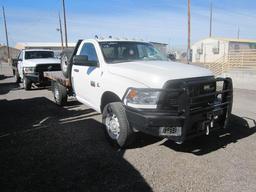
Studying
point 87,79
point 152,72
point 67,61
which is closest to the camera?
point 152,72

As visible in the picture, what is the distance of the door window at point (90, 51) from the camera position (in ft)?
19.3

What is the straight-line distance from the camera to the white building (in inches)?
1753

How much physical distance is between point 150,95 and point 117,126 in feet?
3.29

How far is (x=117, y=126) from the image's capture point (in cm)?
486

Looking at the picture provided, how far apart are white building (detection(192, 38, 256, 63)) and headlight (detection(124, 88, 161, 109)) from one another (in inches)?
1599

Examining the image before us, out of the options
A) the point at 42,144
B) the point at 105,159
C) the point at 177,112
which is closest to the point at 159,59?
the point at 177,112

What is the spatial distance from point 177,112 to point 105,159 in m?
1.42

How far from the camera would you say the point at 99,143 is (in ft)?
17.3

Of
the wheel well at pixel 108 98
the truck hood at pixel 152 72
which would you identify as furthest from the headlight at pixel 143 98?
the wheel well at pixel 108 98

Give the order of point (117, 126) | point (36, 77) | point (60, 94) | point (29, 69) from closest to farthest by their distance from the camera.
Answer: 1. point (117, 126)
2. point (60, 94)
3. point (36, 77)
4. point (29, 69)

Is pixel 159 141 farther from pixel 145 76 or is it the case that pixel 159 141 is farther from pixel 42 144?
pixel 42 144

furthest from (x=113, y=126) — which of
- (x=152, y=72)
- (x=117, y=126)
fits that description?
(x=152, y=72)

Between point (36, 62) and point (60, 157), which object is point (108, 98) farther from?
point (36, 62)

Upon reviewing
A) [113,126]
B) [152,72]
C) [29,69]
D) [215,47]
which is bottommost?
[113,126]
